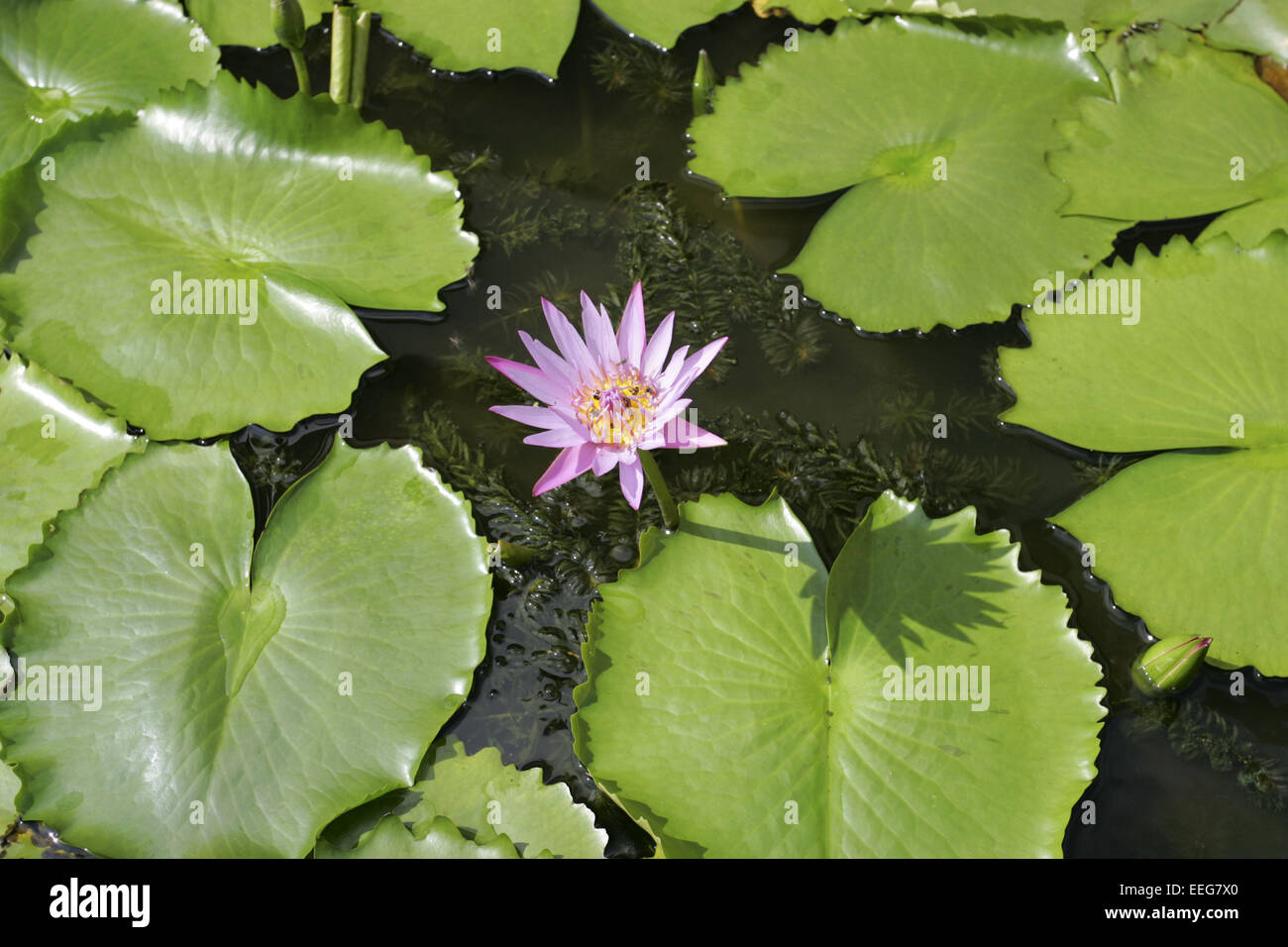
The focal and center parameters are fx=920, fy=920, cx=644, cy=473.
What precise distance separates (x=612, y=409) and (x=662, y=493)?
31 centimetres

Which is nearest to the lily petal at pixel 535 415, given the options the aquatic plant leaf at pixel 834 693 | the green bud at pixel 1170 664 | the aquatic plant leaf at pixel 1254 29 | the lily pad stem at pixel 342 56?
the aquatic plant leaf at pixel 834 693

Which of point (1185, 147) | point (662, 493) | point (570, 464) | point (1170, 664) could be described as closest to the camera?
point (570, 464)

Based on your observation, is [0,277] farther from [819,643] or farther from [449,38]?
[819,643]

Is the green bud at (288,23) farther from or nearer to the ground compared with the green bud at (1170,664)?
farther from the ground

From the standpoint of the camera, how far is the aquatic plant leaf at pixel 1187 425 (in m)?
2.53

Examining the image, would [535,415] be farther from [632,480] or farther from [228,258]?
[228,258]

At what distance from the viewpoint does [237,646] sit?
2.48 m

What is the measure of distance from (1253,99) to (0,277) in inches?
169

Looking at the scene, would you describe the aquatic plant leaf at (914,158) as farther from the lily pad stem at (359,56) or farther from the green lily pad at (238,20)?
the green lily pad at (238,20)

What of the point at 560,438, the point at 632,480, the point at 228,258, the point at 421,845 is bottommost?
the point at 421,845

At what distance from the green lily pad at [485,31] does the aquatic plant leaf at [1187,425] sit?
2.06 meters

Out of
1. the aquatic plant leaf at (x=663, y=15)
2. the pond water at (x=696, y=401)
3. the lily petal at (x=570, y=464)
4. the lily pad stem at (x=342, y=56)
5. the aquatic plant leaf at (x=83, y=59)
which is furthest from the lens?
the aquatic plant leaf at (x=663, y=15)

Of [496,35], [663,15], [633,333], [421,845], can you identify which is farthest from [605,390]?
[663,15]

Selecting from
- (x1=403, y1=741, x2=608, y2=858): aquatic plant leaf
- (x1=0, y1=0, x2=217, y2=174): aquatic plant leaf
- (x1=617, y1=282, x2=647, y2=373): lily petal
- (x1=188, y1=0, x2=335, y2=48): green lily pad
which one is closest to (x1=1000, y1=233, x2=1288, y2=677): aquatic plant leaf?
(x1=617, y1=282, x2=647, y2=373): lily petal
